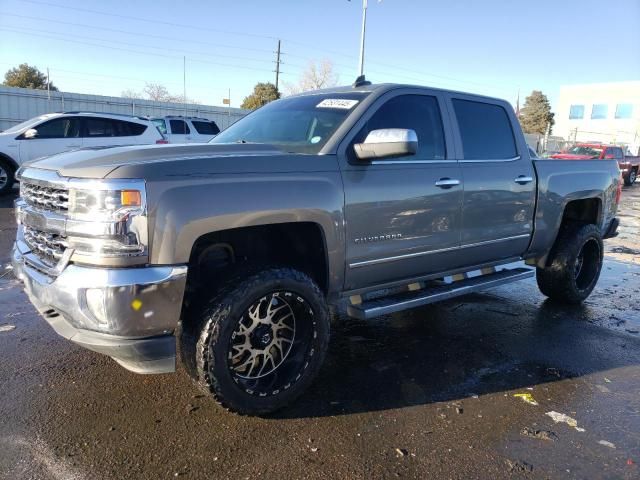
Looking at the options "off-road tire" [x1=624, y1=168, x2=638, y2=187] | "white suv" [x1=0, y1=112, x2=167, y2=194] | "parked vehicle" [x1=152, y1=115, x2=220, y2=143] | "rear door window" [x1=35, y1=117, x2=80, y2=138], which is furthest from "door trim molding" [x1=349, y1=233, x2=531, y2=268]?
"off-road tire" [x1=624, y1=168, x2=638, y2=187]

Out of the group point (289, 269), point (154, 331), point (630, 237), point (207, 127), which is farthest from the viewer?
point (207, 127)

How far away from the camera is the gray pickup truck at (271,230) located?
101 inches

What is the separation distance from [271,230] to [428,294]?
1.38 metres

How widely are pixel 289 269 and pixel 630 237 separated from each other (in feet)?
31.8

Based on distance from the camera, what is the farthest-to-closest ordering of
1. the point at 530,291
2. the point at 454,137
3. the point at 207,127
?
the point at 207,127 → the point at 530,291 → the point at 454,137

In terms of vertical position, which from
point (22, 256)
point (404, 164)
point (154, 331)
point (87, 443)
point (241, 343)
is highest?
point (404, 164)

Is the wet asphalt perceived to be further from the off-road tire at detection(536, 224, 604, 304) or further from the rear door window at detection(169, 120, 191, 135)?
the rear door window at detection(169, 120, 191, 135)

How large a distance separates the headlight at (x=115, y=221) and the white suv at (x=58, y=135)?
30.7 feet

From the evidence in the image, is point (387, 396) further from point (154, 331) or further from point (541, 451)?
point (154, 331)

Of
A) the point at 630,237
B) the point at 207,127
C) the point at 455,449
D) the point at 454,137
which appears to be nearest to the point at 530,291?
the point at 454,137

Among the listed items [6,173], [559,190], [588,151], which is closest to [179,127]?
[6,173]

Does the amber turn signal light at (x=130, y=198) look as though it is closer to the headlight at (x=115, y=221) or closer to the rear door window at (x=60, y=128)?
the headlight at (x=115, y=221)

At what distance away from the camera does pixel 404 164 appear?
3.68 metres

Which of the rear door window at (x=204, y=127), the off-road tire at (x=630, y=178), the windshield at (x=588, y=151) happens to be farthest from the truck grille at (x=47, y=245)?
the off-road tire at (x=630, y=178)
